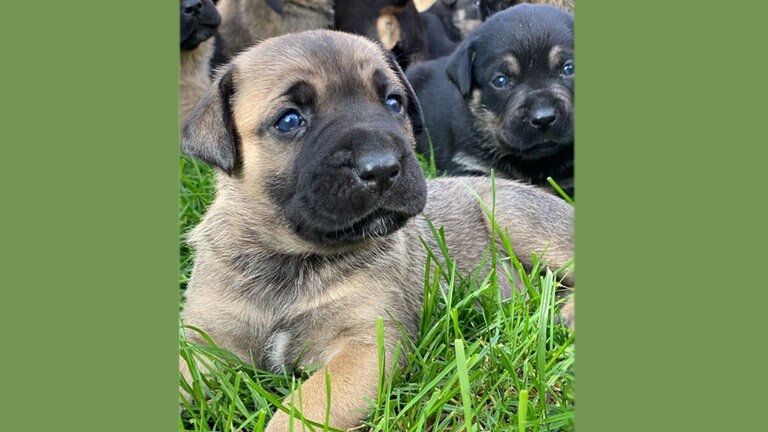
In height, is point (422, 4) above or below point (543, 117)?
below

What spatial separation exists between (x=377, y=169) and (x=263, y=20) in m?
1.72

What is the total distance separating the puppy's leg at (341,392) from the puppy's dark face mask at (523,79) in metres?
1.02

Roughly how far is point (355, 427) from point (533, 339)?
741 mm

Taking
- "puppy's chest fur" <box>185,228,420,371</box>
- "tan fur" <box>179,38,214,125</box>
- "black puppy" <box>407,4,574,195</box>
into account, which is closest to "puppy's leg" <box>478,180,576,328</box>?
"black puppy" <box>407,4,574,195</box>

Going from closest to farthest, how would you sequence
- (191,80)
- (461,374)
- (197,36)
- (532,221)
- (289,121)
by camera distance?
(461,374)
(289,121)
(191,80)
(197,36)
(532,221)

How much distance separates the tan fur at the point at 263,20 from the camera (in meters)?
4.62

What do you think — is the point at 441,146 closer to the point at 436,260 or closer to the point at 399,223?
the point at 436,260

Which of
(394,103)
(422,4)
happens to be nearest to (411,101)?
(394,103)

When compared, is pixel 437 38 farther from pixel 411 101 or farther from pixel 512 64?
pixel 411 101

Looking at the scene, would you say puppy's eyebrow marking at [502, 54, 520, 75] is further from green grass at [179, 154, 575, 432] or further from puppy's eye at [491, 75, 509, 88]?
green grass at [179, 154, 575, 432]

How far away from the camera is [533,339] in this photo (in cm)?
378

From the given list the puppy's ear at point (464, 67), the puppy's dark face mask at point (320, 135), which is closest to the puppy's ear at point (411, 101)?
the puppy's dark face mask at point (320, 135)

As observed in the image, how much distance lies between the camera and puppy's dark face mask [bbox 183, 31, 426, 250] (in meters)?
3.50

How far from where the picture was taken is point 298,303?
158 inches
